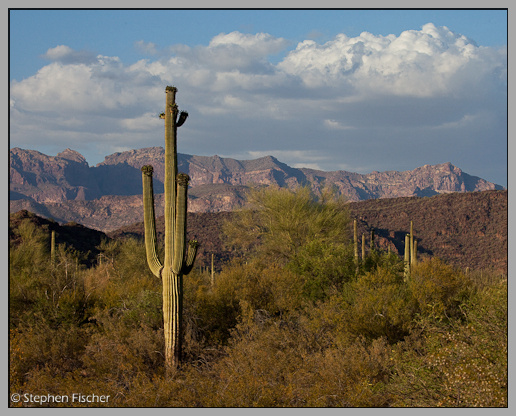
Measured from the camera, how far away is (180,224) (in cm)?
1209

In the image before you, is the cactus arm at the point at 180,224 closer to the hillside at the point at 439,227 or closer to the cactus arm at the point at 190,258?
the cactus arm at the point at 190,258

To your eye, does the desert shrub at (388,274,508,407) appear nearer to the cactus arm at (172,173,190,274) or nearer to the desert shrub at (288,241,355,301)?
the cactus arm at (172,173,190,274)

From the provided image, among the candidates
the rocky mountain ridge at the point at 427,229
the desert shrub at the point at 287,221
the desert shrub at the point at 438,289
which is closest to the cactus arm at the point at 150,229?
the desert shrub at the point at 438,289

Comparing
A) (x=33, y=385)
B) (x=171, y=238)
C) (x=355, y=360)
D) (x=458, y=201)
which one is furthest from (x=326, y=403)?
(x=458, y=201)

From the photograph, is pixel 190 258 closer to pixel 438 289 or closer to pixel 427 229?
pixel 438 289

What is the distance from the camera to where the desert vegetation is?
9.94 meters

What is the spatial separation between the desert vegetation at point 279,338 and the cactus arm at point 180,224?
113cm

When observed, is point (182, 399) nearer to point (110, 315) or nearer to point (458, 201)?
point (110, 315)

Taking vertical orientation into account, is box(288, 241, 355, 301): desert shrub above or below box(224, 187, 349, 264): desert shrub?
below

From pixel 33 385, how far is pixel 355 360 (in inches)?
269

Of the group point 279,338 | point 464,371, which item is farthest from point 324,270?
point 464,371

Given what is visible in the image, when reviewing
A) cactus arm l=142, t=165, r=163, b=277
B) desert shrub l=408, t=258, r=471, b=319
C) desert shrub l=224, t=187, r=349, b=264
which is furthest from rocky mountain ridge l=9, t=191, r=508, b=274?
cactus arm l=142, t=165, r=163, b=277

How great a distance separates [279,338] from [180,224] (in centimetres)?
401

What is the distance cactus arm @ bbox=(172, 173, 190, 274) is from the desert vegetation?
44.7 inches
